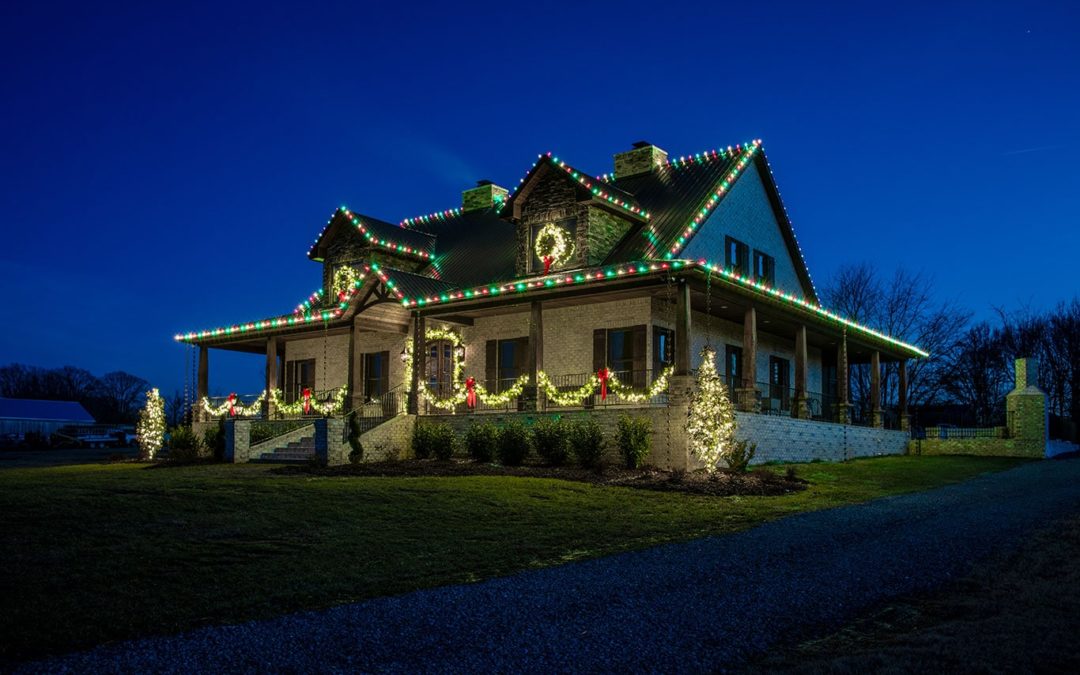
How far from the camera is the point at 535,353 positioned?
22031 millimetres

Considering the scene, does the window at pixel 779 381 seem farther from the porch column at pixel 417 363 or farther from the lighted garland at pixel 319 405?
the lighted garland at pixel 319 405

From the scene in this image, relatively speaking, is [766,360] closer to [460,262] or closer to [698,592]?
[460,262]

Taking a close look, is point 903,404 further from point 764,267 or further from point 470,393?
point 470,393

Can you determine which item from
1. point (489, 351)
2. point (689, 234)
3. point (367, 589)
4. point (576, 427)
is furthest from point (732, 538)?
point (489, 351)

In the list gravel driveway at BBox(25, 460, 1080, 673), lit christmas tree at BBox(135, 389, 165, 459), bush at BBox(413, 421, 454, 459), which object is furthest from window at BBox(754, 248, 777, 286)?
lit christmas tree at BBox(135, 389, 165, 459)

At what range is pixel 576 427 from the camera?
19016mm

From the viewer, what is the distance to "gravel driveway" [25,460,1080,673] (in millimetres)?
5305

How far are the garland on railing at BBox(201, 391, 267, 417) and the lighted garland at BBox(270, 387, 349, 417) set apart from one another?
46cm

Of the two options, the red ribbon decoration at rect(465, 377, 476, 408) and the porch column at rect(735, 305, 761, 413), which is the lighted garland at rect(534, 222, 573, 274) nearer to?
the red ribbon decoration at rect(465, 377, 476, 408)

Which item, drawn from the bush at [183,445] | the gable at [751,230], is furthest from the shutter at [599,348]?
the bush at [183,445]

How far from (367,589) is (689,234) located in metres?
17.7

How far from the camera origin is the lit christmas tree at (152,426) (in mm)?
27422

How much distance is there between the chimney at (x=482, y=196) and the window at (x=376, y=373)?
704 cm

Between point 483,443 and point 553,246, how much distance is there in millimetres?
6724
